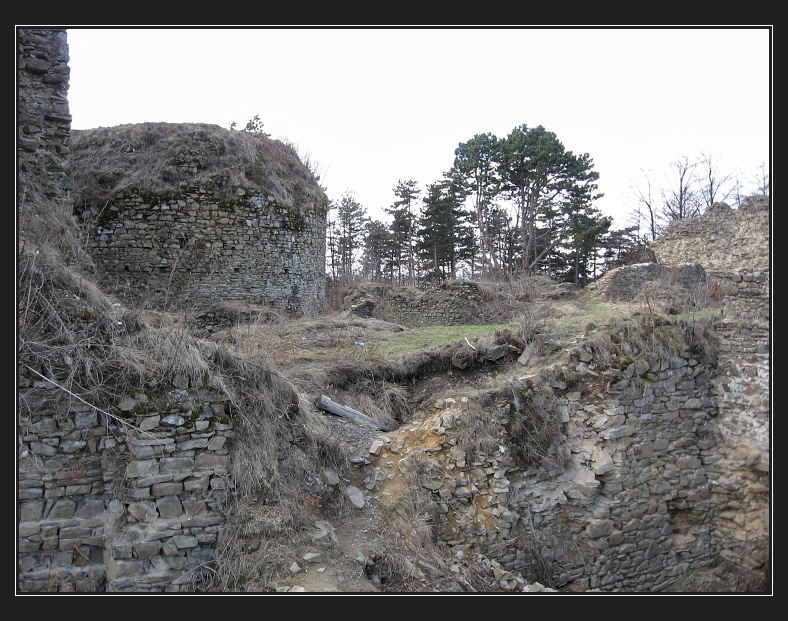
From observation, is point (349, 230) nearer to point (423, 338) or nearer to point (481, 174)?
point (481, 174)

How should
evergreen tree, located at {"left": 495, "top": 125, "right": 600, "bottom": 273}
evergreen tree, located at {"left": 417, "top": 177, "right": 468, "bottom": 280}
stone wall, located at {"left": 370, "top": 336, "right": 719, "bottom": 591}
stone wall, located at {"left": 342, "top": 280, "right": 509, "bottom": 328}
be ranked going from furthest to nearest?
evergreen tree, located at {"left": 417, "top": 177, "right": 468, "bottom": 280}
evergreen tree, located at {"left": 495, "top": 125, "right": 600, "bottom": 273}
stone wall, located at {"left": 342, "top": 280, "right": 509, "bottom": 328}
stone wall, located at {"left": 370, "top": 336, "right": 719, "bottom": 591}

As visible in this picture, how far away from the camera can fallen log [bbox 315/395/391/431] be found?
264 inches

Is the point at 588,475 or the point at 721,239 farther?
the point at 721,239

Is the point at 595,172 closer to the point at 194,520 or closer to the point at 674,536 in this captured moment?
the point at 674,536

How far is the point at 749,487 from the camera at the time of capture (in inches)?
263

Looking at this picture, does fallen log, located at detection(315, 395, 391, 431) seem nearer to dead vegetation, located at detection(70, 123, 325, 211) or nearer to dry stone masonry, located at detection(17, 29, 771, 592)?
dry stone masonry, located at detection(17, 29, 771, 592)

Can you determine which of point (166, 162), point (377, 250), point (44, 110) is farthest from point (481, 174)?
point (44, 110)

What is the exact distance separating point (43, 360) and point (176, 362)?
101cm

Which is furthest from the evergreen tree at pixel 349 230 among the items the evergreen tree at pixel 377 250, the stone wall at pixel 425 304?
the stone wall at pixel 425 304

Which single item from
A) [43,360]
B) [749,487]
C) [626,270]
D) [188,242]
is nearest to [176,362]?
[43,360]

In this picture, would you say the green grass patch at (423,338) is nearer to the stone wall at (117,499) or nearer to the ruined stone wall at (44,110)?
the stone wall at (117,499)

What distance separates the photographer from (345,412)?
22.1 ft

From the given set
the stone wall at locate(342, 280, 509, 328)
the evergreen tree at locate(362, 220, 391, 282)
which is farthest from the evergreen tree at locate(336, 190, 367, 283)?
the stone wall at locate(342, 280, 509, 328)

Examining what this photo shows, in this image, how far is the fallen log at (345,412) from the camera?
6707 mm
